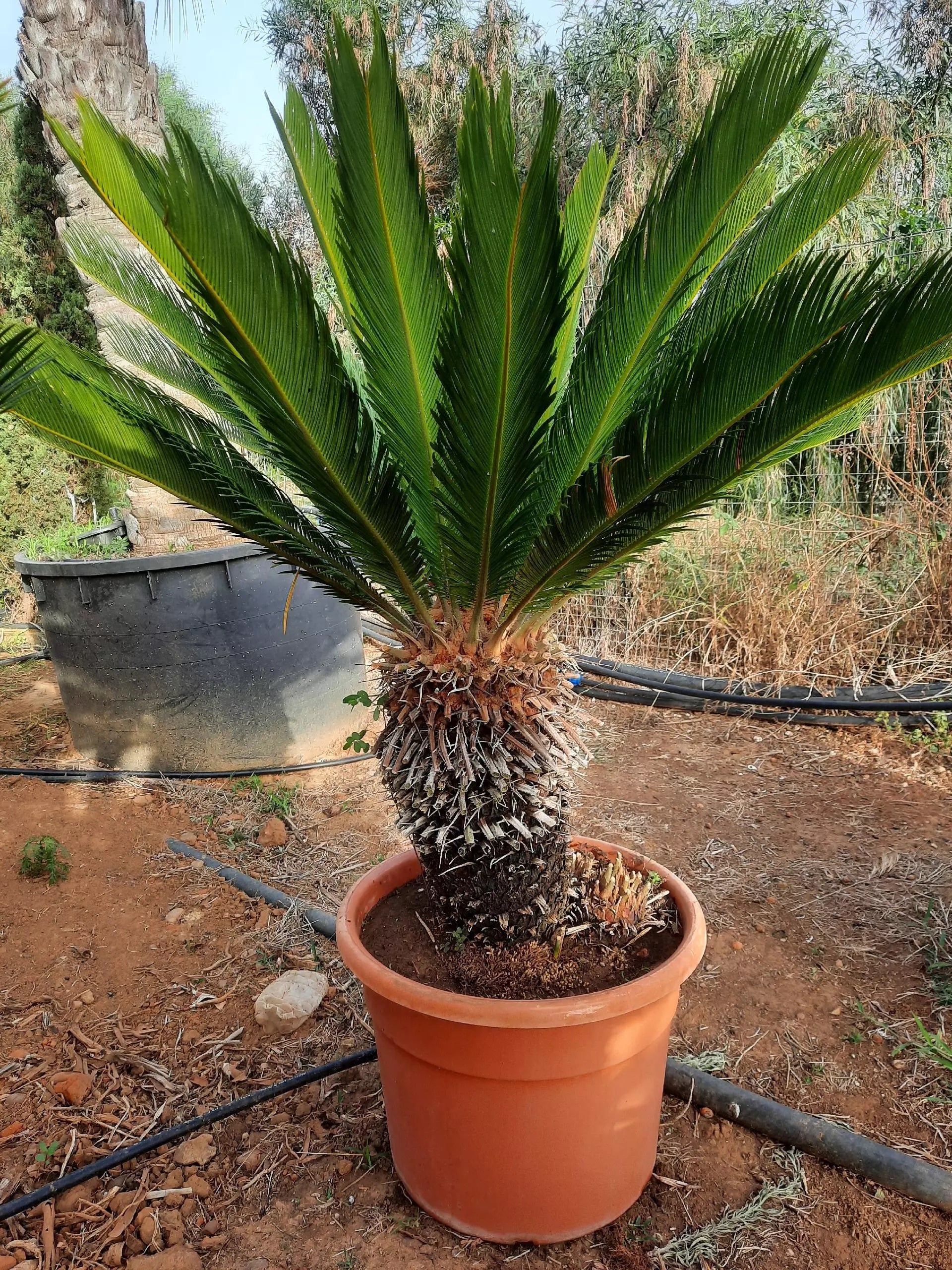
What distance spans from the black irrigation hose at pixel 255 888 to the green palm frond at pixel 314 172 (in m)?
1.90

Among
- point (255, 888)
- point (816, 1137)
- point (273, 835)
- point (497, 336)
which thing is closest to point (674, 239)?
point (497, 336)

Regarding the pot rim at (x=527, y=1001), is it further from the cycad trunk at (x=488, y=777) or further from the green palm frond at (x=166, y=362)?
the green palm frond at (x=166, y=362)

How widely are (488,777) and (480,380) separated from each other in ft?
2.60

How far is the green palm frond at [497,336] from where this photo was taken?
1114mm

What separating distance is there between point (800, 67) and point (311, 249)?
11.1m

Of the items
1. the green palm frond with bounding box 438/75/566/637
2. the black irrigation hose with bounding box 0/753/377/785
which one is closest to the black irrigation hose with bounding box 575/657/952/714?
the black irrigation hose with bounding box 0/753/377/785

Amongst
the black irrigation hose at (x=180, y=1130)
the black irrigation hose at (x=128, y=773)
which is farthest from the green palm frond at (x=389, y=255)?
the black irrigation hose at (x=128, y=773)

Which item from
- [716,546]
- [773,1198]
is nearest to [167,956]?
[773,1198]

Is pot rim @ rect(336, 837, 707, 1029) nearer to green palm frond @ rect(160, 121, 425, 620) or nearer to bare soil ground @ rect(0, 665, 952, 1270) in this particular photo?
bare soil ground @ rect(0, 665, 952, 1270)

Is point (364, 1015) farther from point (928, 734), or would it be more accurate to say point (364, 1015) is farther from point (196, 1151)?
point (928, 734)

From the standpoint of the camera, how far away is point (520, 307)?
1224 mm

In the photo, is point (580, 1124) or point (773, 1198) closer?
point (580, 1124)

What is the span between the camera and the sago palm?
120 cm

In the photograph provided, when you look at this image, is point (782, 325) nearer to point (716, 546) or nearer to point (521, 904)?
point (521, 904)
